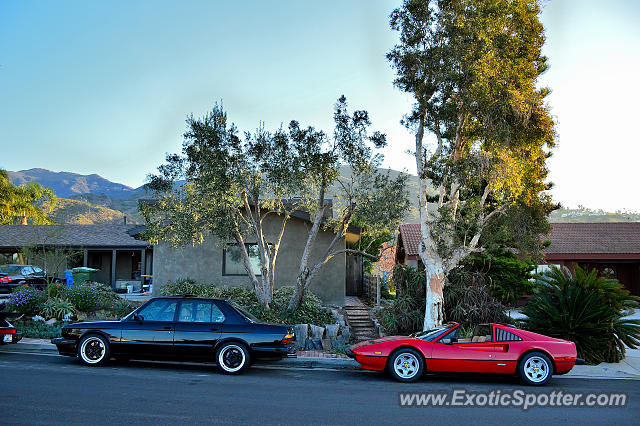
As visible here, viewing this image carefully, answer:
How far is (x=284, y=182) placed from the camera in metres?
13.7

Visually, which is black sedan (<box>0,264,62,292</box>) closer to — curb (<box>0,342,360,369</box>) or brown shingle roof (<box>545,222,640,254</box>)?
curb (<box>0,342,360,369</box>)

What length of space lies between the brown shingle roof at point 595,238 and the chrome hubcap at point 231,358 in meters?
21.3

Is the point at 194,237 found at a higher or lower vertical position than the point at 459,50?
lower

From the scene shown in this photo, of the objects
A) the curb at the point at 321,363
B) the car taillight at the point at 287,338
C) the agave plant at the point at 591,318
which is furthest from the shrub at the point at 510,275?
the car taillight at the point at 287,338

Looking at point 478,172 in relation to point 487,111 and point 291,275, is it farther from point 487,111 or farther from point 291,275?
point 291,275

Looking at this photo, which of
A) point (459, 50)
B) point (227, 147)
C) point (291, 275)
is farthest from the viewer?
point (291, 275)

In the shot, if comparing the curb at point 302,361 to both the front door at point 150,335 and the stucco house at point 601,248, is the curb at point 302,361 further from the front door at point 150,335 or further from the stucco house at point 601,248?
the stucco house at point 601,248

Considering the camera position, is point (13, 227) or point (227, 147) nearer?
point (227, 147)

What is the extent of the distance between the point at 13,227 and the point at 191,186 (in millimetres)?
23662

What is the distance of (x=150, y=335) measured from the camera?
9.23 m

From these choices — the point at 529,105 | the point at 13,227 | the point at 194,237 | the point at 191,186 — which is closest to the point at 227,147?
the point at 191,186

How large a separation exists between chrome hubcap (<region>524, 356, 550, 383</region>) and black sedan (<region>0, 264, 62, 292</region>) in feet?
50.4

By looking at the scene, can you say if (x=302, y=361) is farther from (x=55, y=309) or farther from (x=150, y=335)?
(x=55, y=309)

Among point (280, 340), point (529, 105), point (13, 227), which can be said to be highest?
point (529, 105)
